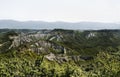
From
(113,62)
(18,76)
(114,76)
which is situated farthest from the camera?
(113,62)

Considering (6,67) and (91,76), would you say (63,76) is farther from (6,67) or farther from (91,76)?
(6,67)

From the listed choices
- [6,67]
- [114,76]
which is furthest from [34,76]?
[114,76]

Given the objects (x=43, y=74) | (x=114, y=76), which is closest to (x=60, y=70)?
(x=43, y=74)

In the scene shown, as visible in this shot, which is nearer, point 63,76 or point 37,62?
point 63,76

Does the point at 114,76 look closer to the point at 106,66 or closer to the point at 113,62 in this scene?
the point at 106,66

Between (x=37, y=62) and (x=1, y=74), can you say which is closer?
(x=1, y=74)

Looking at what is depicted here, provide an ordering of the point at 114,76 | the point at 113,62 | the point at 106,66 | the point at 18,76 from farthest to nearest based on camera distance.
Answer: the point at 113,62
the point at 106,66
the point at 18,76
the point at 114,76

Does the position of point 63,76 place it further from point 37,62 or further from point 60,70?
point 37,62

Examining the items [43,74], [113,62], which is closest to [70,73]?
[43,74]
